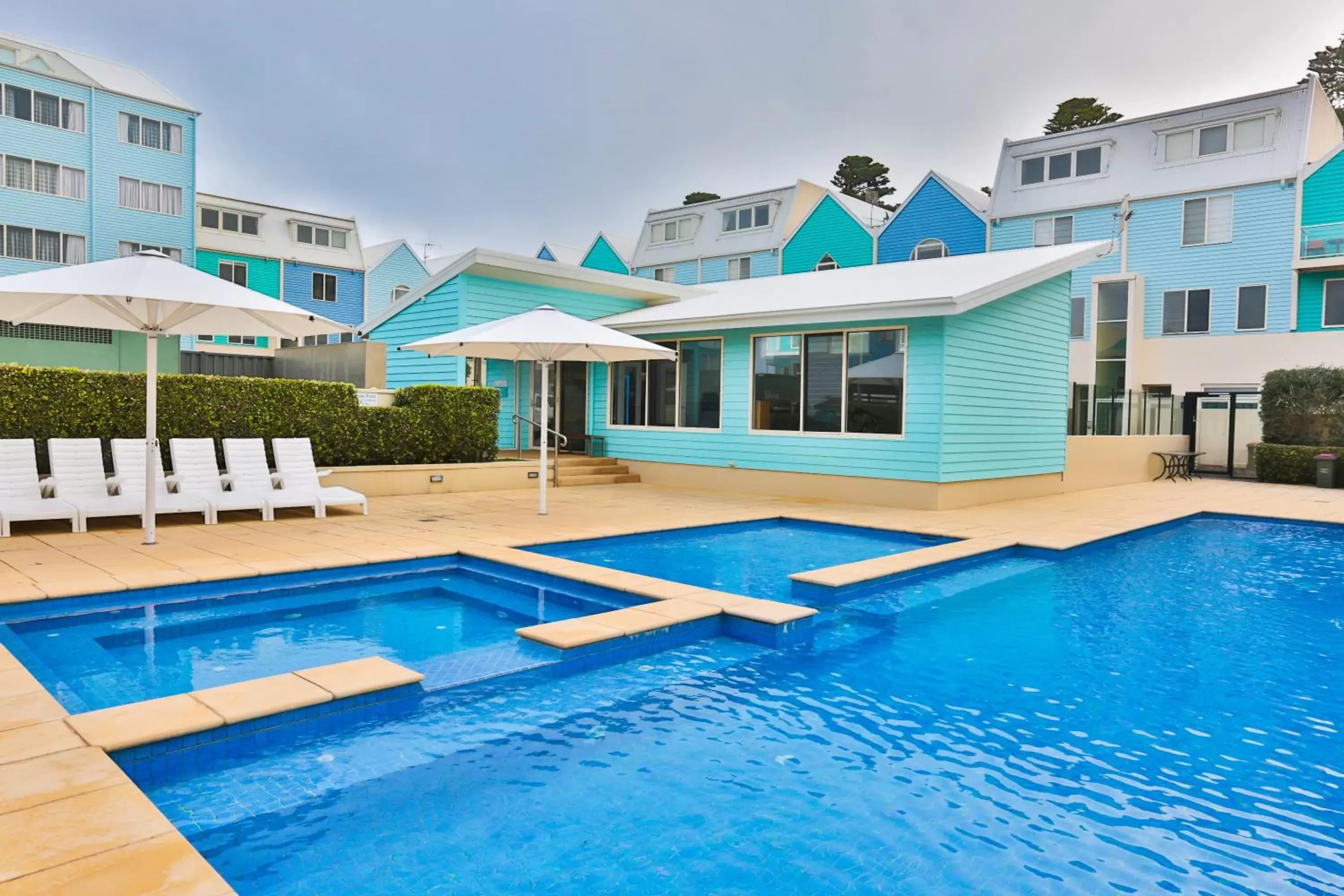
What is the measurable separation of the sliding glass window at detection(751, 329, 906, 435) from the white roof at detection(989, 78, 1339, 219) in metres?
14.6

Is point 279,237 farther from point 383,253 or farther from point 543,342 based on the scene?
point 543,342

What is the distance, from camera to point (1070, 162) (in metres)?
23.3

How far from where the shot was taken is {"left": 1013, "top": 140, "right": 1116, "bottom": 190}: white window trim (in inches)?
890

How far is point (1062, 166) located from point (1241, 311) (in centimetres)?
606

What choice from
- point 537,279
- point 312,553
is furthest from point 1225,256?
point 312,553

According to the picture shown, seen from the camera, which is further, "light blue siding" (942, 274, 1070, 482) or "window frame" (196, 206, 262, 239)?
"window frame" (196, 206, 262, 239)

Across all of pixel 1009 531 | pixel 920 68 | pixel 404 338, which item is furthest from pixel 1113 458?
pixel 404 338

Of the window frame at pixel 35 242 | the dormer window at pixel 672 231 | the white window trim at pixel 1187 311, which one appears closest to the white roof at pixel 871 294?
the white window trim at pixel 1187 311

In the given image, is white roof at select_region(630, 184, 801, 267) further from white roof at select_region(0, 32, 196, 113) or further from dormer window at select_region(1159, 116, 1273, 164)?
white roof at select_region(0, 32, 196, 113)

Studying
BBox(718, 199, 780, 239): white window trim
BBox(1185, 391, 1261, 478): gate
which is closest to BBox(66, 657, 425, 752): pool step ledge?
BBox(1185, 391, 1261, 478): gate

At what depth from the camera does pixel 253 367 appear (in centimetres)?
2422

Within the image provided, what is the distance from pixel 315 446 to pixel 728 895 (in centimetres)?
1010

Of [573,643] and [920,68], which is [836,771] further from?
[920,68]

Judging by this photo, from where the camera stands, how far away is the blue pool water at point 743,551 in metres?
7.12
